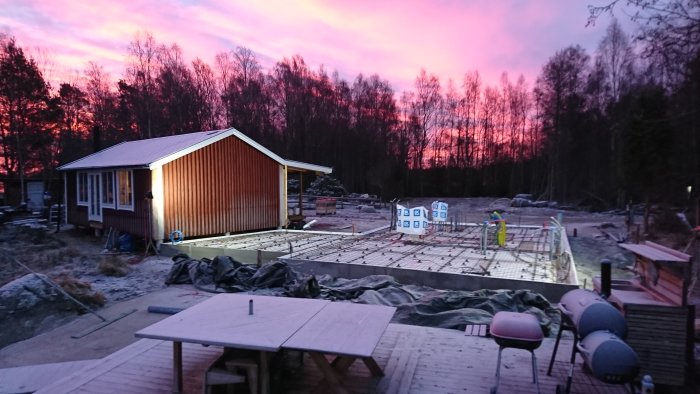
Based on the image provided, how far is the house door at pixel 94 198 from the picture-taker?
46.2 ft

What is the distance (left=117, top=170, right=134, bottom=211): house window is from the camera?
1238cm

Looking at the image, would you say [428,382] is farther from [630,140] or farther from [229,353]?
[630,140]

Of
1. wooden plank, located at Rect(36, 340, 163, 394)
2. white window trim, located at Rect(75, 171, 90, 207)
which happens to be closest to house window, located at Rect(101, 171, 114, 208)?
white window trim, located at Rect(75, 171, 90, 207)

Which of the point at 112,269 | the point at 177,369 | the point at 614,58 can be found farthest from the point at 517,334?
the point at 614,58

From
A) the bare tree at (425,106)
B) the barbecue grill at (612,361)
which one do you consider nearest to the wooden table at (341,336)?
the barbecue grill at (612,361)

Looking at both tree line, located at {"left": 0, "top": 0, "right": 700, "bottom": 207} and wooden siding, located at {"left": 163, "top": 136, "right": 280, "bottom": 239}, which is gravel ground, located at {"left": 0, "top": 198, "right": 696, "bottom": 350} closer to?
Answer: wooden siding, located at {"left": 163, "top": 136, "right": 280, "bottom": 239}

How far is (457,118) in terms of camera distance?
42.6 meters

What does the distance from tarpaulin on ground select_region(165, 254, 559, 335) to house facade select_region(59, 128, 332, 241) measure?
3.68 meters

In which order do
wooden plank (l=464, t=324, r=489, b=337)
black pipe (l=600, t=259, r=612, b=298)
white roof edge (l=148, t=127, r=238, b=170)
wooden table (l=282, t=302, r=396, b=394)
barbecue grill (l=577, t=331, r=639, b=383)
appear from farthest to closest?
white roof edge (l=148, t=127, r=238, b=170)
wooden plank (l=464, t=324, r=489, b=337)
black pipe (l=600, t=259, r=612, b=298)
wooden table (l=282, t=302, r=396, b=394)
barbecue grill (l=577, t=331, r=639, b=383)

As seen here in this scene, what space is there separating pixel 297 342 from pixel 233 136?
11715mm

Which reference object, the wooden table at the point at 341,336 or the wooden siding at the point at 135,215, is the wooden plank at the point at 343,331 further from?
the wooden siding at the point at 135,215

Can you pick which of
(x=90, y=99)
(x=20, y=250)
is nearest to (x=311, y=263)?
(x=20, y=250)

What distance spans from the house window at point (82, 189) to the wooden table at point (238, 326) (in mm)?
13615

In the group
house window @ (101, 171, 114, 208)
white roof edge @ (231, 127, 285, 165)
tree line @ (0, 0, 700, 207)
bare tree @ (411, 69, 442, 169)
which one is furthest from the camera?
bare tree @ (411, 69, 442, 169)
